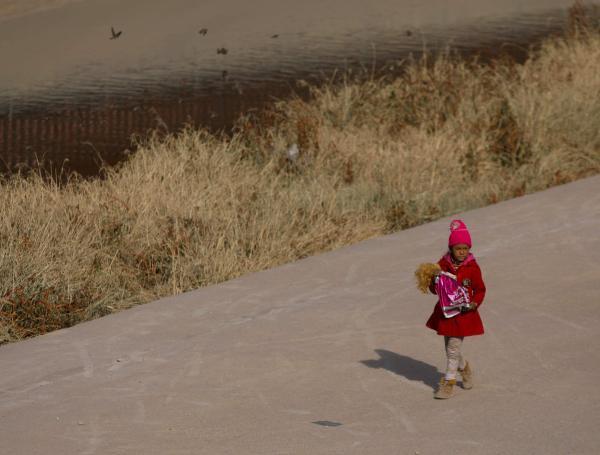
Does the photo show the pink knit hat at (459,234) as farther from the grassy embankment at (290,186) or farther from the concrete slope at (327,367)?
the grassy embankment at (290,186)

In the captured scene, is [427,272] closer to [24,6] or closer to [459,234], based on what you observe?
[459,234]

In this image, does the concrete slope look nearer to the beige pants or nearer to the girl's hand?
the beige pants

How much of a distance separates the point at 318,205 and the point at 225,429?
14.5 ft

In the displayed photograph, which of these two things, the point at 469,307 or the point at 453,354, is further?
the point at 453,354

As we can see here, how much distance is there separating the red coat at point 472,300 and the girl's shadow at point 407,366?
49 centimetres

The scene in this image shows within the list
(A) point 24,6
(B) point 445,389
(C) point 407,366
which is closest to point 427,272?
(B) point 445,389

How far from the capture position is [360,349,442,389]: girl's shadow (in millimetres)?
6461

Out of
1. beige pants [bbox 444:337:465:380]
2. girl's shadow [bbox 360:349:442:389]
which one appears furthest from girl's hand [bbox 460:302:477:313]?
girl's shadow [bbox 360:349:442:389]

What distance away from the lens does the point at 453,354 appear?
19.8 feet

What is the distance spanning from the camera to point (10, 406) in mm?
6145

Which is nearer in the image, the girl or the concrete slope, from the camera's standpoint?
the concrete slope

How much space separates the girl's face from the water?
7016 mm

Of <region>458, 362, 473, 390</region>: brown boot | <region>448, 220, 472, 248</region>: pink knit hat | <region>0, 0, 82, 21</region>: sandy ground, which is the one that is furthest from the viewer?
<region>0, 0, 82, 21</region>: sandy ground

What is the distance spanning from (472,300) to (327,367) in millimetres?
1057
